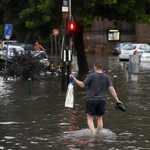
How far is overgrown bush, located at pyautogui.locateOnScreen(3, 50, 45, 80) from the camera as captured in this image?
20266 mm

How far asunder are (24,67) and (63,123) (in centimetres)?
1099

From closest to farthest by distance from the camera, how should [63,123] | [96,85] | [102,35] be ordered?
1. [96,85]
2. [63,123]
3. [102,35]

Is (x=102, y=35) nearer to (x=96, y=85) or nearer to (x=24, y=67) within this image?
(x=24, y=67)

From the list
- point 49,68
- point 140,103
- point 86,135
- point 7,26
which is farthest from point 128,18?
point 86,135

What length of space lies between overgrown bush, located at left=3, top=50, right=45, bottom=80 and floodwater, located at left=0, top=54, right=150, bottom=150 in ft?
16.2

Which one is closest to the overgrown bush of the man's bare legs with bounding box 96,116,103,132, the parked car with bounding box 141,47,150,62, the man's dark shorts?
the man's bare legs with bounding box 96,116,103,132

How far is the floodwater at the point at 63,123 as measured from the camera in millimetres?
7430

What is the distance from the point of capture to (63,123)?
941 centimetres

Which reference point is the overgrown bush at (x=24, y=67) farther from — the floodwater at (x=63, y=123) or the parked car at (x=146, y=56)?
the parked car at (x=146, y=56)

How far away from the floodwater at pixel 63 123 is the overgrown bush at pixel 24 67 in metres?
4.92

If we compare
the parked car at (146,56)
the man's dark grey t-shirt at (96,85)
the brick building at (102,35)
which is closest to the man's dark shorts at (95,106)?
the man's dark grey t-shirt at (96,85)

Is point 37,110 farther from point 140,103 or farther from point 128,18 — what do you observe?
point 128,18

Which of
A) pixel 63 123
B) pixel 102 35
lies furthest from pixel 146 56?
pixel 102 35

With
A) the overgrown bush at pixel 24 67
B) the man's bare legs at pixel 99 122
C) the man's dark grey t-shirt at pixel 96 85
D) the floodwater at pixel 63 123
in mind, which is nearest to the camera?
the floodwater at pixel 63 123
